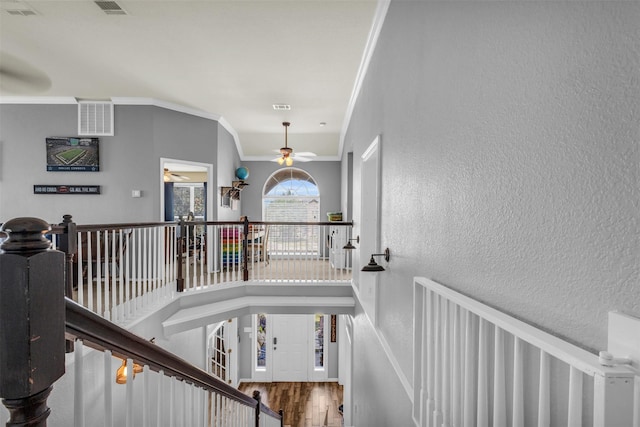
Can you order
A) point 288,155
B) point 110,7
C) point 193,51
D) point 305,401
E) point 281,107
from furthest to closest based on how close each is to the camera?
point 305,401, point 288,155, point 281,107, point 193,51, point 110,7

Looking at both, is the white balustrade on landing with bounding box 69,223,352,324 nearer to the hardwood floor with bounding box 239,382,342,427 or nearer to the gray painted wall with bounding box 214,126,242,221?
the gray painted wall with bounding box 214,126,242,221

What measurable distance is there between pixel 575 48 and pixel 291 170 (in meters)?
8.40

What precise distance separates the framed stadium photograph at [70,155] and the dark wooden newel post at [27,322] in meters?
5.91

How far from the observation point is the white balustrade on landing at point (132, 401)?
89cm

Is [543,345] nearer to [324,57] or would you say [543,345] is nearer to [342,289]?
[324,57]

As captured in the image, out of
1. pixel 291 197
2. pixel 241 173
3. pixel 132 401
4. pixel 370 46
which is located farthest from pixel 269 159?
pixel 132 401

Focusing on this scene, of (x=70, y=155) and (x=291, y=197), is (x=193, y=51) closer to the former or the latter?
(x=70, y=155)

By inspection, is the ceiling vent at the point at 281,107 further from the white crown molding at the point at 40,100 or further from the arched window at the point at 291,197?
the white crown molding at the point at 40,100

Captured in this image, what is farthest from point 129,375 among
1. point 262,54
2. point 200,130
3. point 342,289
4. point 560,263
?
point 200,130

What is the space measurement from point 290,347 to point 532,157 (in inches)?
327

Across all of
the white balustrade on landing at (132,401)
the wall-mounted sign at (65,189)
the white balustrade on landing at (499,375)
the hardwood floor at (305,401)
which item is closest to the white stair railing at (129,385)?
the white balustrade on landing at (132,401)

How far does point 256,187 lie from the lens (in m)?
8.84

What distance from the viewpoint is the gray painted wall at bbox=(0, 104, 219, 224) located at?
211 inches

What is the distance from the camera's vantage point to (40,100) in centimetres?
535
